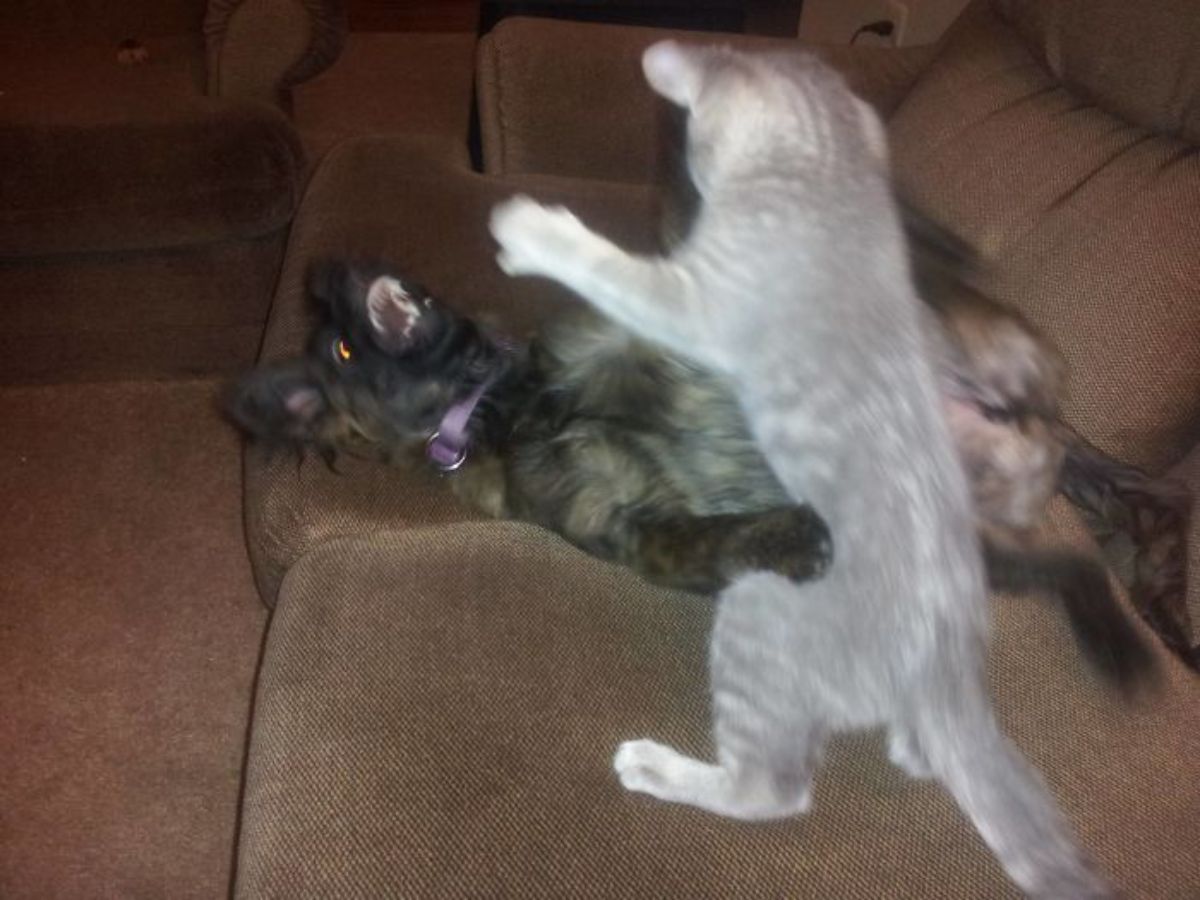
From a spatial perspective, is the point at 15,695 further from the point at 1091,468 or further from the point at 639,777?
the point at 1091,468

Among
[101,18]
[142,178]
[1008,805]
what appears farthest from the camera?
[101,18]

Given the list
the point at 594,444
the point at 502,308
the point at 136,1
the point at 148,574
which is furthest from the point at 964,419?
the point at 136,1

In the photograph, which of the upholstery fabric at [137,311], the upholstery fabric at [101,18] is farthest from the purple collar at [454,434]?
the upholstery fabric at [101,18]

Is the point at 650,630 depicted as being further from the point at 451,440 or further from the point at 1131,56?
the point at 1131,56

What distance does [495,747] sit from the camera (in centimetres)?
96

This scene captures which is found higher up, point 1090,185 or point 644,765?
point 1090,185

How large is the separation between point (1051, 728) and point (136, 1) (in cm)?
261

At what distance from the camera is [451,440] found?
1.28m

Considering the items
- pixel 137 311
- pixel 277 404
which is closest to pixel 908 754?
pixel 277 404

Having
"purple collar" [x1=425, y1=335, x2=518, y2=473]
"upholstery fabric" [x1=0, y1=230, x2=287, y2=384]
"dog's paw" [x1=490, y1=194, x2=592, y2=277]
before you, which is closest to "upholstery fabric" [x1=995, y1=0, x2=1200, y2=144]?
"dog's paw" [x1=490, y1=194, x2=592, y2=277]

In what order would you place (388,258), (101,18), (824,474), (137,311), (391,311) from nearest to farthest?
1. (824,474)
2. (391,311)
3. (388,258)
4. (137,311)
5. (101,18)

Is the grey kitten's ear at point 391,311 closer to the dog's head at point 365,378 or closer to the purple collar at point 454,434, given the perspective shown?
the dog's head at point 365,378

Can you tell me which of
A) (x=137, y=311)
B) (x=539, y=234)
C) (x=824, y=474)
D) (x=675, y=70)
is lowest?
(x=137, y=311)

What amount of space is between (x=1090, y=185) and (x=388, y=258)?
3.29 ft
